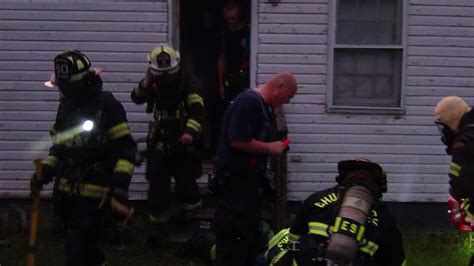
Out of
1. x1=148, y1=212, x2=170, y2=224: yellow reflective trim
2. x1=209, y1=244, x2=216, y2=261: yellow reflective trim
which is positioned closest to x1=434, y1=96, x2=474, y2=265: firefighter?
x1=209, y1=244, x2=216, y2=261: yellow reflective trim

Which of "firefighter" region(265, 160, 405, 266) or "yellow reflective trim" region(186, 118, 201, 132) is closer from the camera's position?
"firefighter" region(265, 160, 405, 266)

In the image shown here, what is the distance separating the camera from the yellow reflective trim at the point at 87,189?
5660 millimetres

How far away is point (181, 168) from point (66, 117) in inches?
90.7

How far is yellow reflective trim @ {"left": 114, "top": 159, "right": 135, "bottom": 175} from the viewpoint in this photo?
18.4ft

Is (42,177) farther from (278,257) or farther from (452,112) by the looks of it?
(452,112)

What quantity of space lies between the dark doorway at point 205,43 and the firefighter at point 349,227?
18.9 ft

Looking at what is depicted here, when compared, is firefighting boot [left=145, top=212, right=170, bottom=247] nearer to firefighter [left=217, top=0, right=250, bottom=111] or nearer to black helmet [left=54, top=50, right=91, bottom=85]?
firefighter [left=217, top=0, right=250, bottom=111]

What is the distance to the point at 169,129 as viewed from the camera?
25.6 ft

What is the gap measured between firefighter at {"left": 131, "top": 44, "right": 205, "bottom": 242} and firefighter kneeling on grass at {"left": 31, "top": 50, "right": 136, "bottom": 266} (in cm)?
184

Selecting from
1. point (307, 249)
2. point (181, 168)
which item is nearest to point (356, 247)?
point (307, 249)

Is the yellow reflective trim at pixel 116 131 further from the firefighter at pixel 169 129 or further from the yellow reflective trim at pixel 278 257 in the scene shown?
the firefighter at pixel 169 129

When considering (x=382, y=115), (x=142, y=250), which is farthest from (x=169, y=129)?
(x=382, y=115)

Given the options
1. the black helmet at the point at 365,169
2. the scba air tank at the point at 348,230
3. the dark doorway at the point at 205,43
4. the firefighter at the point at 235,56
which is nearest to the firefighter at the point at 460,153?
the black helmet at the point at 365,169

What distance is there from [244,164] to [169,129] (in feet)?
6.00
